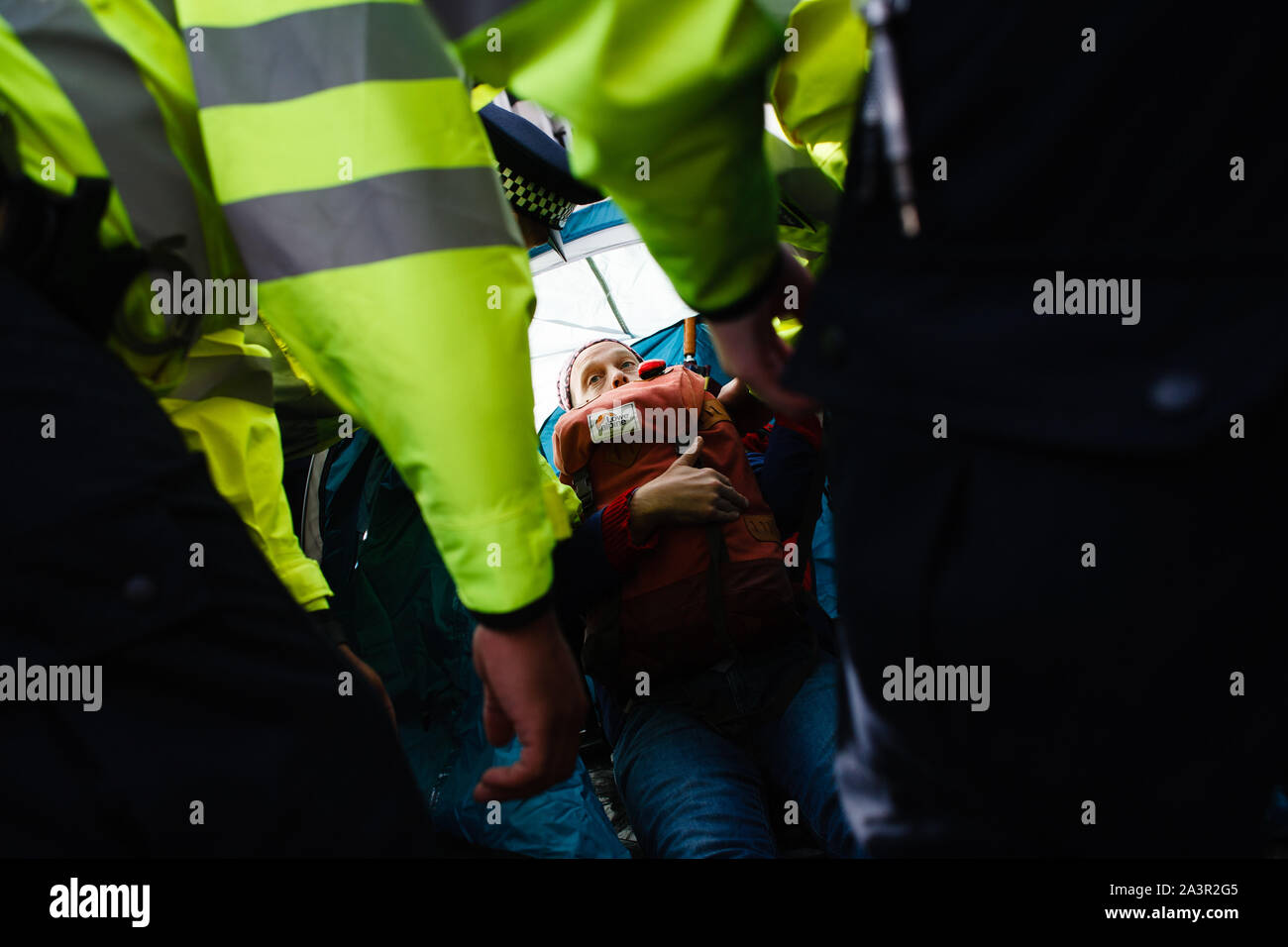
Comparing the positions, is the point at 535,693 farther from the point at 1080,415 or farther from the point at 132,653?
the point at 1080,415

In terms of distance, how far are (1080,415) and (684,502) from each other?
1210 mm

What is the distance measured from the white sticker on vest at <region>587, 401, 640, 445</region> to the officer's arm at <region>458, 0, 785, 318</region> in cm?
115

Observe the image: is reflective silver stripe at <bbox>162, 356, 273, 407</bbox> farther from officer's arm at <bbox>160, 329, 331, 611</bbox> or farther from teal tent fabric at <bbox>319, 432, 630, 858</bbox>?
teal tent fabric at <bbox>319, 432, 630, 858</bbox>

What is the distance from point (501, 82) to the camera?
67 centimetres

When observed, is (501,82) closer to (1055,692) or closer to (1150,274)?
(1150,274)

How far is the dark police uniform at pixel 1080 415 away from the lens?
46 centimetres

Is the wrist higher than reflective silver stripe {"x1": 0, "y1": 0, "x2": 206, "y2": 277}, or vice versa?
reflective silver stripe {"x1": 0, "y1": 0, "x2": 206, "y2": 277}

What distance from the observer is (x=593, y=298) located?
3818 millimetres

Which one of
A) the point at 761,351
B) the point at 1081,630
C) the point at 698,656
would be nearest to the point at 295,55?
the point at 761,351

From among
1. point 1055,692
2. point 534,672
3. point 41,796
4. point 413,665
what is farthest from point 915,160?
point 413,665

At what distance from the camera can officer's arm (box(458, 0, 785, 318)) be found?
58 cm

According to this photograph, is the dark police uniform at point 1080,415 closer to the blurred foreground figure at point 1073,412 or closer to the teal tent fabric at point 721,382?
the blurred foreground figure at point 1073,412

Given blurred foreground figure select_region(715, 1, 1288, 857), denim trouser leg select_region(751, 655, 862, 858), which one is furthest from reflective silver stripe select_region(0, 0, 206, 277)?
denim trouser leg select_region(751, 655, 862, 858)

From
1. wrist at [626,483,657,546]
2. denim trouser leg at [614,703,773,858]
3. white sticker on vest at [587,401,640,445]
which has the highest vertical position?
white sticker on vest at [587,401,640,445]
